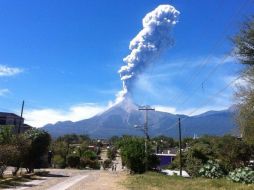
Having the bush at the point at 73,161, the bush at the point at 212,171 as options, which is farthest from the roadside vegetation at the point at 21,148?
the bush at the point at 73,161

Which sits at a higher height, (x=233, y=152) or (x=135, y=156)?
(x=233, y=152)

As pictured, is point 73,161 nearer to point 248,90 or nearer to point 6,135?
point 6,135

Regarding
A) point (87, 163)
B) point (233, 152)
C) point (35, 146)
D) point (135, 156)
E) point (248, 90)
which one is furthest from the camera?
point (87, 163)

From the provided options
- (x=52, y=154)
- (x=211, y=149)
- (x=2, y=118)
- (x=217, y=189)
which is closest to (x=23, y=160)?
(x=217, y=189)

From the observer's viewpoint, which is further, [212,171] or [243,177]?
[212,171]

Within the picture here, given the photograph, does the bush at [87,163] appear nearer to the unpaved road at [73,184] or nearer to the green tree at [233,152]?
the green tree at [233,152]

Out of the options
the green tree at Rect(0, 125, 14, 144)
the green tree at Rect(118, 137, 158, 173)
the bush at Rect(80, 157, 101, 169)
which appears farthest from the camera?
the bush at Rect(80, 157, 101, 169)

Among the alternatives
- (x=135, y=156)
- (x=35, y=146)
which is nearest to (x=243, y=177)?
(x=35, y=146)

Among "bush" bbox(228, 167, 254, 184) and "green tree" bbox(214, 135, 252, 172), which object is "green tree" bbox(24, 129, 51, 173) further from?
"green tree" bbox(214, 135, 252, 172)

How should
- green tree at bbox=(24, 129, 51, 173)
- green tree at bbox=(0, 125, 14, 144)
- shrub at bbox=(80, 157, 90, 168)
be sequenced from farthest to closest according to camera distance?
shrub at bbox=(80, 157, 90, 168)
green tree at bbox=(24, 129, 51, 173)
green tree at bbox=(0, 125, 14, 144)

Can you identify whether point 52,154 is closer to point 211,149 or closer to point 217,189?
point 211,149

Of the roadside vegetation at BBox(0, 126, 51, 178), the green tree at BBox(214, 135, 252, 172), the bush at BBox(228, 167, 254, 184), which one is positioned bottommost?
the bush at BBox(228, 167, 254, 184)

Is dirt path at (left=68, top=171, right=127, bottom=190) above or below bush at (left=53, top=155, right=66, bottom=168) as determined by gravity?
below

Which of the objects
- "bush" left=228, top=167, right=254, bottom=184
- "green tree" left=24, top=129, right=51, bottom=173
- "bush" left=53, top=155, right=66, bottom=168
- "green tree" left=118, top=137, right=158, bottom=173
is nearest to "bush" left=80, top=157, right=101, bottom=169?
"bush" left=53, top=155, right=66, bottom=168
